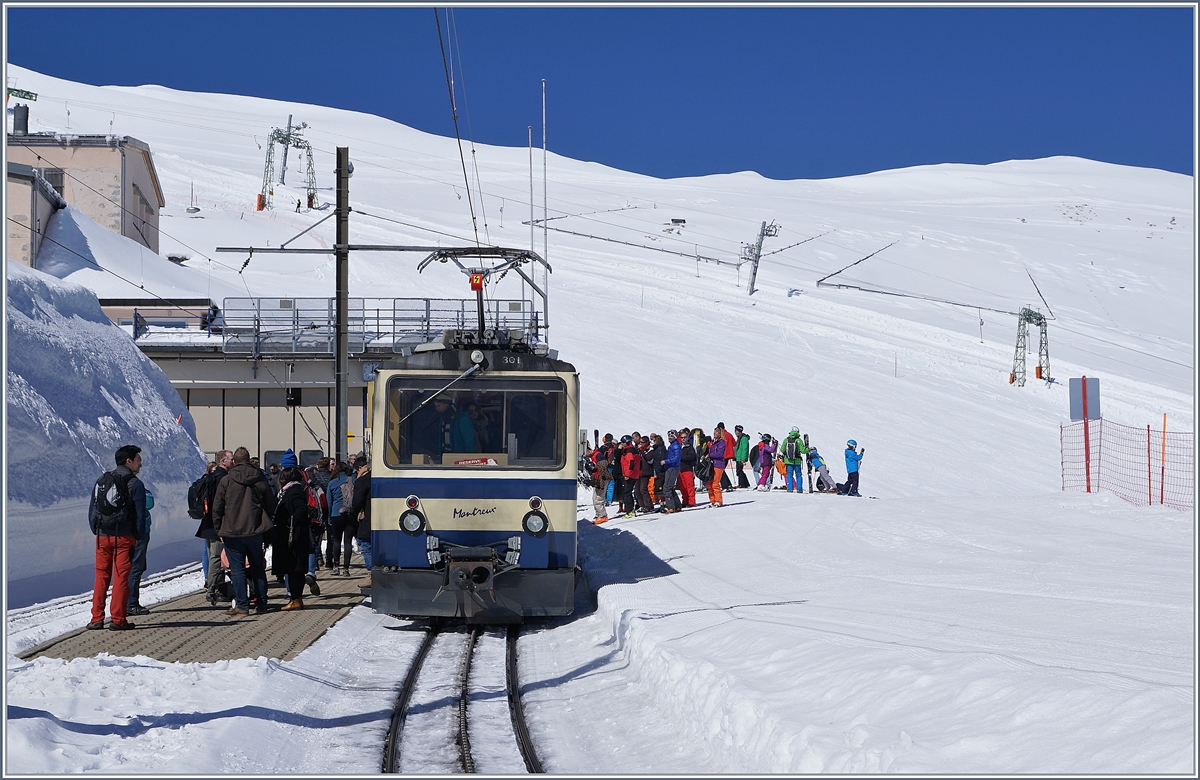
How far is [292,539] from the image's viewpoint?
13430mm

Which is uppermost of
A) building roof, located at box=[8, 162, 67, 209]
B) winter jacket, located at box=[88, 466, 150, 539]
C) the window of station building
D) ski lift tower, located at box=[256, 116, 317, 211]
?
ski lift tower, located at box=[256, 116, 317, 211]

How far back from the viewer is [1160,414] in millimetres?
40344

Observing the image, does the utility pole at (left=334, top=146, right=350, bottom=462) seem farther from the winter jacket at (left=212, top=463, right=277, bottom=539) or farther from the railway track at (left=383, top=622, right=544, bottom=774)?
the railway track at (left=383, top=622, right=544, bottom=774)

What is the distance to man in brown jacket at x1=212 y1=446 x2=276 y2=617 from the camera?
40.3 feet

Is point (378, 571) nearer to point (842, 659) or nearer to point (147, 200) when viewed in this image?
point (842, 659)

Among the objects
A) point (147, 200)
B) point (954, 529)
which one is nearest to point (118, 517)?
point (954, 529)

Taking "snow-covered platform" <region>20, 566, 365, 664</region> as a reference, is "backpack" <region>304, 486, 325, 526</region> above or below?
above

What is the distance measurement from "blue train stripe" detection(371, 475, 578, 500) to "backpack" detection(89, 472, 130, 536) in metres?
2.60

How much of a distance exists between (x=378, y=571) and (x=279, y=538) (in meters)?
1.75

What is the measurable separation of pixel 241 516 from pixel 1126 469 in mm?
18744

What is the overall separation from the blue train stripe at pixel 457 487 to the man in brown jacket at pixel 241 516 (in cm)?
122

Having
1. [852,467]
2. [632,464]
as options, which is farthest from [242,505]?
[852,467]

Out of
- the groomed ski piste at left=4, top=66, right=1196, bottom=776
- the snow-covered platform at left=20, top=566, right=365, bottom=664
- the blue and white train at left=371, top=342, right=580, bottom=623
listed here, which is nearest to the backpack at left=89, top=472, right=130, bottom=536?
the snow-covered platform at left=20, top=566, right=365, bottom=664

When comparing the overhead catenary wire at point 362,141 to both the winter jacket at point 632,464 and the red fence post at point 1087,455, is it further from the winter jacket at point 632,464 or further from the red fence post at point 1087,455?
the winter jacket at point 632,464
